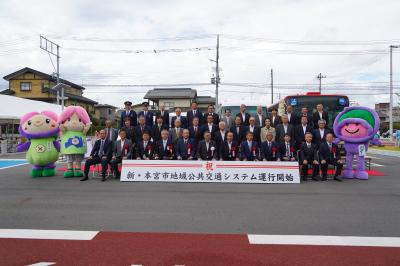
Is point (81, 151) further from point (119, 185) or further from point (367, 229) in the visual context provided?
point (367, 229)

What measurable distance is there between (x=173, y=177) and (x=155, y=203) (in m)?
2.45

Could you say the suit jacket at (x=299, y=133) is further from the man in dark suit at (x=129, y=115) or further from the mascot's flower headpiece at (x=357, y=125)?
the man in dark suit at (x=129, y=115)

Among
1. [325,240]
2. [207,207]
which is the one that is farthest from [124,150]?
[325,240]

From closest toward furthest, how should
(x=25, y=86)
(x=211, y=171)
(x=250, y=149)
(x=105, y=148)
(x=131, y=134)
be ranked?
(x=211, y=171) < (x=250, y=149) < (x=105, y=148) < (x=131, y=134) < (x=25, y=86)

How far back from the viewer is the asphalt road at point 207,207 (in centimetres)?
476

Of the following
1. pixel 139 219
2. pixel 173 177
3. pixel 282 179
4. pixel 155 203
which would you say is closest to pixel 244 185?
pixel 282 179

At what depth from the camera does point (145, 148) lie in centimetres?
932

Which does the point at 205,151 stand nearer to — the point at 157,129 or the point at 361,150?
the point at 157,129

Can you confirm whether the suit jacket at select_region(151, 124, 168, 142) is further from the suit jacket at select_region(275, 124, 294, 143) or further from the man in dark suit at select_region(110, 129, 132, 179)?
the suit jacket at select_region(275, 124, 294, 143)

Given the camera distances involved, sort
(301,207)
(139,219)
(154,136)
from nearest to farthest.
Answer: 1. (139,219)
2. (301,207)
3. (154,136)

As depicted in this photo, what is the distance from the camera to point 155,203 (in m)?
6.18

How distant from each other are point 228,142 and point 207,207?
11.8 ft

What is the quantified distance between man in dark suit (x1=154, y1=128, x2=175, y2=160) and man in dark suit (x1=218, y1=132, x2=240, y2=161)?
1.50 meters

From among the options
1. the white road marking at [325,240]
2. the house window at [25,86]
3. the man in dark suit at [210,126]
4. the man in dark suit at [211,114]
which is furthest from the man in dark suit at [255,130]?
the house window at [25,86]
